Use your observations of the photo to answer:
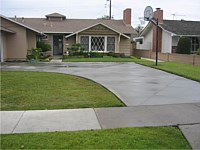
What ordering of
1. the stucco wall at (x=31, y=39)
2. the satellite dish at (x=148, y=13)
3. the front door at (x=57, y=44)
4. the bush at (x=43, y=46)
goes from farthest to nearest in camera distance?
the front door at (x=57, y=44) < the bush at (x=43, y=46) < the stucco wall at (x=31, y=39) < the satellite dish at (x=148, y=13)

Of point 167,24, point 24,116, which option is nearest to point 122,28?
point 167,24

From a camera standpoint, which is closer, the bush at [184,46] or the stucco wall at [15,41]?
the stucco wall at [15,41]

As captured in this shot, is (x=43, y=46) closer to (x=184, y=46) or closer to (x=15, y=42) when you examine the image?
(x=15, y=42)

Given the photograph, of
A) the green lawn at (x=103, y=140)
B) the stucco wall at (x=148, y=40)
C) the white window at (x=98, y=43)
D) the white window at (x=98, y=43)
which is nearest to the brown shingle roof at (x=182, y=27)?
the stucco wall at (x=148, y=40)

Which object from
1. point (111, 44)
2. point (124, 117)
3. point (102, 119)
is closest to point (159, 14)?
point (111, 44)

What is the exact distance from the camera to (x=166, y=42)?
3269 centimetres

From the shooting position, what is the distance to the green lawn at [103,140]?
172 inches

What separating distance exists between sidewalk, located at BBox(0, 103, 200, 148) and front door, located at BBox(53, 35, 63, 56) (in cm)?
2586

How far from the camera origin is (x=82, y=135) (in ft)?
15.9

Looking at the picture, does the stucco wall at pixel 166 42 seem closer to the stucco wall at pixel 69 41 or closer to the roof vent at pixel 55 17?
the stucco wall at pixel 69 41

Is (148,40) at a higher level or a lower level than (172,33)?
lower

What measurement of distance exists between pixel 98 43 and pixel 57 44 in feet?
15.5

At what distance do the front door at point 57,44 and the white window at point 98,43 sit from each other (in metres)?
2.74

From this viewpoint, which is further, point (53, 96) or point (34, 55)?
point (34, 55)
